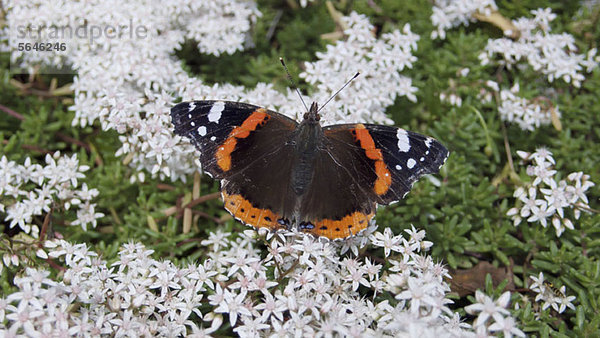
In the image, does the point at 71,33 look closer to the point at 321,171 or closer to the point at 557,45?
the point at 321,171


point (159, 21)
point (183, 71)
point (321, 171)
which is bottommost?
point (321, 171)

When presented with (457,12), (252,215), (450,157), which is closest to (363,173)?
(252,215)

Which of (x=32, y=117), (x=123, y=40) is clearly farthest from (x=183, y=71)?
(x=32, y=117)

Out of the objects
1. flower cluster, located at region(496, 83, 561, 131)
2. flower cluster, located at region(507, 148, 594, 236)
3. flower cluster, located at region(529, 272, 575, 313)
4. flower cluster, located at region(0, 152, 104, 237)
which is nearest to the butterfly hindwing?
flower cluster, located at region(0, 152, 104, 237)

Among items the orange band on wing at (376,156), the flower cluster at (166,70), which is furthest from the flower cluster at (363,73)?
the orange band on wing at (376,156)

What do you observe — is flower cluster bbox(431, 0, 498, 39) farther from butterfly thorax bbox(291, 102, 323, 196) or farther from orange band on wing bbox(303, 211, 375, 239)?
orange band on wing bbox(303, 211, 375, 239)

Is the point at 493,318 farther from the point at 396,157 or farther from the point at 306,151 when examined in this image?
the point at 306,151
